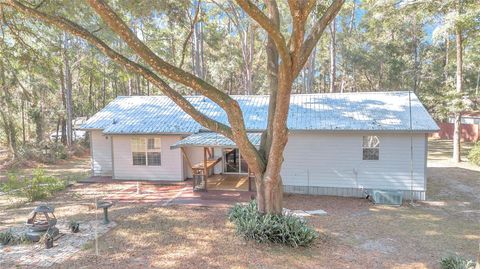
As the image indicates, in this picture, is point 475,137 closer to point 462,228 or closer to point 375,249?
point 462,228

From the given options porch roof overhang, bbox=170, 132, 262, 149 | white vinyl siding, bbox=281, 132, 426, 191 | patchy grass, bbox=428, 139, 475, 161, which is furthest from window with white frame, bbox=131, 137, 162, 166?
patchy grass, bbox=428, 139, 475, 161

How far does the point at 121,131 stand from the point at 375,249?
34.9ft

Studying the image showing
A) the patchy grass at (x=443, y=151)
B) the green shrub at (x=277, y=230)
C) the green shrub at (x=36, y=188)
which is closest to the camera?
the green shrub at (x=277, y=230)

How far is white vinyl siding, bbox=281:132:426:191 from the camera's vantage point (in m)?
11.3

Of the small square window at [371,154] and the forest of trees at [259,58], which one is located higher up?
the forest of trees at [259,58]

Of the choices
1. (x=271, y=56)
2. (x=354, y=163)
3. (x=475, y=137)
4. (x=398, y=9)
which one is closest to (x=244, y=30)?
(x=398, y=9)

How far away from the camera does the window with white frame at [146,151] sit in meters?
13.8

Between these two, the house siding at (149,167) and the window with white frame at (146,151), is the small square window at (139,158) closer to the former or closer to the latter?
the window with white frame at (146,151)

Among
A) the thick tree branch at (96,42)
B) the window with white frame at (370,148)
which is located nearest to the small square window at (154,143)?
the thick tree branch at (96,42)

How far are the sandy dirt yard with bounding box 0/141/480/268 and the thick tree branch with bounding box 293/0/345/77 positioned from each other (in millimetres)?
3924

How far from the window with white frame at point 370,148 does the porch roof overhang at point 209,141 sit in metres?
3.93

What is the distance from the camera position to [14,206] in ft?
34.8

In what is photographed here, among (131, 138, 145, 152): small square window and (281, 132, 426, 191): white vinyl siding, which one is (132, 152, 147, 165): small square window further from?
(281, 132, 426, 191): white vinyl siding

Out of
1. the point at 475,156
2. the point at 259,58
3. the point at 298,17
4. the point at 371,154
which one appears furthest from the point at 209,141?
the point at 259,58
